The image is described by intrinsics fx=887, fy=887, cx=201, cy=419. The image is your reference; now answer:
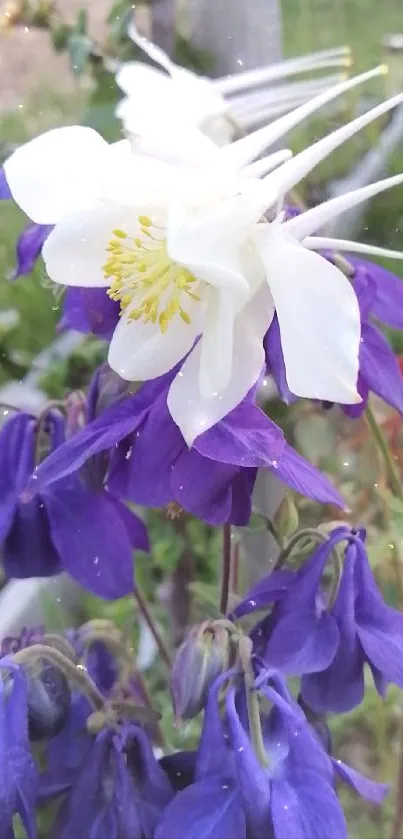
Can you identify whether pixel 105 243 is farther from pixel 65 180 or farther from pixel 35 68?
pixel 35 68

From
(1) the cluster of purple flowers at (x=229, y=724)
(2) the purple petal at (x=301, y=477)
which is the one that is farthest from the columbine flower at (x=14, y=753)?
(2) the purple petal at (x=301, y=477)

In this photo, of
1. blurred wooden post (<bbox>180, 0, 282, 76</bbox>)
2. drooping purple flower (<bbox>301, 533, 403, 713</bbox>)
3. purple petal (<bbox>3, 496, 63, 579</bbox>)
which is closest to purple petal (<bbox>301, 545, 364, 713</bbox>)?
drooping purple flower (<bbox>301, 533, 403, 713</bbox>)

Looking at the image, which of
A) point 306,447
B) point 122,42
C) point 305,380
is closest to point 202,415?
point 305,380

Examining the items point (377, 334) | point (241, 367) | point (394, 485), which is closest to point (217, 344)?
point (241, 367)

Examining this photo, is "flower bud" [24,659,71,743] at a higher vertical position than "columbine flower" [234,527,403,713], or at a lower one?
higher

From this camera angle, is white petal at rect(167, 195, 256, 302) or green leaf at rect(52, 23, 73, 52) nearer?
white petal at rect(167, 195, 256, 302)

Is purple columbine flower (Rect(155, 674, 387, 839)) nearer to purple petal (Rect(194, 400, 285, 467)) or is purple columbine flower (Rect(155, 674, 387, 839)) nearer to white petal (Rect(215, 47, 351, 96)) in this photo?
purple petal (Rect(194, 400, 285, 467))

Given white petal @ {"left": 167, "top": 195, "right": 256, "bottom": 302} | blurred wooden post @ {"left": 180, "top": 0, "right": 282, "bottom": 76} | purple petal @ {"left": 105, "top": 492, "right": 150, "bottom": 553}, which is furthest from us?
blurred wooden post @ {"left": 180, "top": 0, "right": 282, "bottom": 76}
